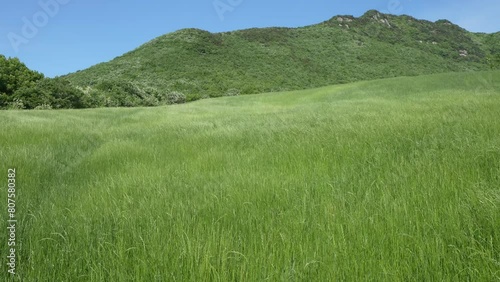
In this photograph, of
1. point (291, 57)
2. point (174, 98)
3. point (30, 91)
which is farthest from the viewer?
point (291, 57)

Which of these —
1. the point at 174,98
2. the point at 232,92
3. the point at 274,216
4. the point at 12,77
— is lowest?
the point at 274,216

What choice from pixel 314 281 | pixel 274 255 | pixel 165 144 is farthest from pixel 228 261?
pixel 165 144

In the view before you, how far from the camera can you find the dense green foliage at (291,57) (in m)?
71.8

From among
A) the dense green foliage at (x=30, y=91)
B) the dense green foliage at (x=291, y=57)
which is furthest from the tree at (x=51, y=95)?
the dense green foliage at (x=291, y=57)

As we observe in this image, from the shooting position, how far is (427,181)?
279 cm

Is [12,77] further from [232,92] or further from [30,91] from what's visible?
[232,92]

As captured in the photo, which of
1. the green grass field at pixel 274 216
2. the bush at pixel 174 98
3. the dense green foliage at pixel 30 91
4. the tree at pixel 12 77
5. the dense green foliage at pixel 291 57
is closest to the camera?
the green grass field at pixel 274 216

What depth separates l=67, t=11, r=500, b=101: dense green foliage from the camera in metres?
71.8

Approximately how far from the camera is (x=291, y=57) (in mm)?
86438

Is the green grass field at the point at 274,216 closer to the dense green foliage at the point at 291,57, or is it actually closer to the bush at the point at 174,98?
the bush at the point at 174,98

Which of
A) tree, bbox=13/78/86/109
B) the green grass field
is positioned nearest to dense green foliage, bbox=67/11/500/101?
tree, bbox=13/78/86/109

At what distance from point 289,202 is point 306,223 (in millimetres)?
560

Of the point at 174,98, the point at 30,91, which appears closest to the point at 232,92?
the point at 174,98

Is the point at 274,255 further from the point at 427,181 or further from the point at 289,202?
the point at 427,181
